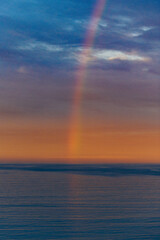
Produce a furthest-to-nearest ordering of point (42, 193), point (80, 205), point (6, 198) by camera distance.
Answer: point (42, 193), point (6, 198), point (80, 205)

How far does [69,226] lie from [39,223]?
2235 millimetres

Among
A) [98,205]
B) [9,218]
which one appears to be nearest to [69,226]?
[9,218]

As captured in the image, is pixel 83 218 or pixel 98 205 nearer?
pixel 83 218

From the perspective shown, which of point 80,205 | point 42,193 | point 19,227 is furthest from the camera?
point 42,193

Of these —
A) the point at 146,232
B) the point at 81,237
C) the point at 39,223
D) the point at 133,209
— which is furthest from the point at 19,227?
the point at 133,209

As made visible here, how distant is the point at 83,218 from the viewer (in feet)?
97.1

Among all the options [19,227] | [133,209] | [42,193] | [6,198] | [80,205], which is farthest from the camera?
[42,193]

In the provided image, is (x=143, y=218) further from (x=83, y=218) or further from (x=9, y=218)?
(x=9, y=218)

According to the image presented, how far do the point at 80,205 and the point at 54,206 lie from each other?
2356 millimetres

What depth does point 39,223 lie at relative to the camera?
28.1m

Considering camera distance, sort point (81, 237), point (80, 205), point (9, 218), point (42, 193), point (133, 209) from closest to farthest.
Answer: point (81, 237) → point (9, 218) → point (133, 209) → point (80, 205) → point (42, 193)

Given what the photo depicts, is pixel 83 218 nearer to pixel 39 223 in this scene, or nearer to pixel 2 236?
pixel 39 223

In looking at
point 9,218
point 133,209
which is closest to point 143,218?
point 133,209

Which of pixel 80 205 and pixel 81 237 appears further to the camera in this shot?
pixel 80 205
